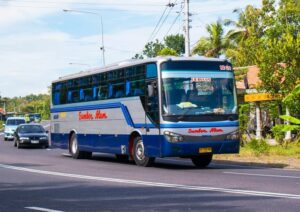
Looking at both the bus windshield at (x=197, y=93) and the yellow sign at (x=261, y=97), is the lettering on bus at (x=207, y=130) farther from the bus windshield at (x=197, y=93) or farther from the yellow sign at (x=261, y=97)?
the yellow sign at (x=261, y=97)

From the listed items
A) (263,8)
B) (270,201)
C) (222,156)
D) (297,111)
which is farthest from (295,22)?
(270,201)

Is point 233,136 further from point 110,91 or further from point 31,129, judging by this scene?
point 31,129

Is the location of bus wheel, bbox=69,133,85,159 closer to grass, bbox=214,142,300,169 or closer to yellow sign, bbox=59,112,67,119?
yellow sign, bbox=59,112,67,119

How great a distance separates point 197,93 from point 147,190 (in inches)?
230

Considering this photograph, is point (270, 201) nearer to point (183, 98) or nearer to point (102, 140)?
point (183, 98)

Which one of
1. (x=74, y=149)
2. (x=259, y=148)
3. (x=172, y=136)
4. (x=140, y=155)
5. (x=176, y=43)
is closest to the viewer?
(x=172, y=136)

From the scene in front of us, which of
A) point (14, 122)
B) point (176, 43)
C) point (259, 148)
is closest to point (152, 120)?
point (259, 148)

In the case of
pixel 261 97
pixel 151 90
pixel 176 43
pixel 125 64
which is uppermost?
pixel 176 43

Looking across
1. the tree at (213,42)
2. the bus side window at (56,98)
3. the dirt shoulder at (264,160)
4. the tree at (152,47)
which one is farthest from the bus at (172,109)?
the tree at (152,47)

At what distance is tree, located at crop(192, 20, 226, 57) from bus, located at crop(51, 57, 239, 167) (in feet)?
101

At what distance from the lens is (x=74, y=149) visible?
2464cm

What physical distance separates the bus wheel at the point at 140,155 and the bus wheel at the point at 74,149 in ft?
16.8

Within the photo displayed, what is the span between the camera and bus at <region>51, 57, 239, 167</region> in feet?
57.9

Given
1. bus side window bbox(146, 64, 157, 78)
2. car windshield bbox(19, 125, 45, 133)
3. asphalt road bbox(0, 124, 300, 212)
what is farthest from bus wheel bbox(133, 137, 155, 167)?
car windshield bbox(19, 125, 45, 133)
